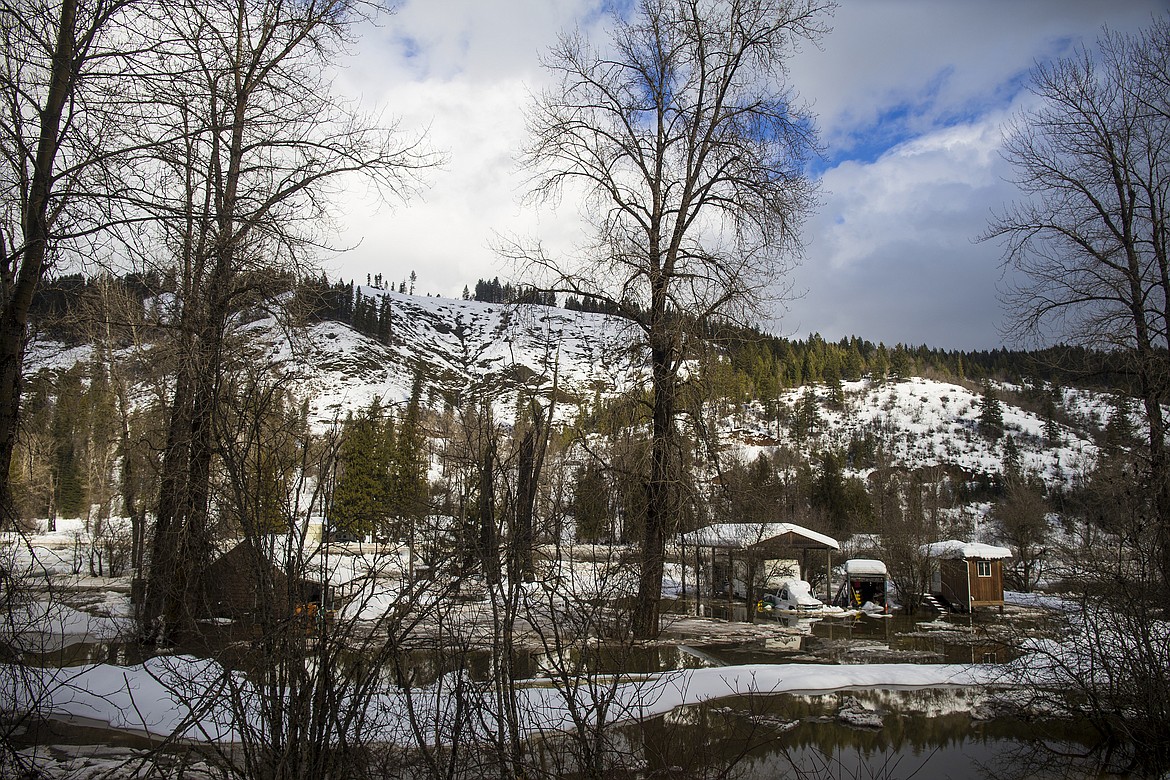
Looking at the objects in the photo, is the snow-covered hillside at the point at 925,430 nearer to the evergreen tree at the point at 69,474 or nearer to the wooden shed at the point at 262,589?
the evergreen tree at the point at 69,474

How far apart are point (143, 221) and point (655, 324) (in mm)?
8798

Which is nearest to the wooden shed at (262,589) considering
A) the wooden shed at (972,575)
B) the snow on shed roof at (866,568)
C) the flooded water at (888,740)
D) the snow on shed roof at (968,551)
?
the flooded water at (888,740)

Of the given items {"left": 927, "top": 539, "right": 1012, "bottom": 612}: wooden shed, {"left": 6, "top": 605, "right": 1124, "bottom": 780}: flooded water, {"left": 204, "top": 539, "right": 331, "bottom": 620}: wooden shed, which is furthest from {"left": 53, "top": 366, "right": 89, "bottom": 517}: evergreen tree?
{"left": 204, "top": 539, "right": 331, "bottom": 620}: wooden shed

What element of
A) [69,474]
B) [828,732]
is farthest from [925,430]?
[828,732]

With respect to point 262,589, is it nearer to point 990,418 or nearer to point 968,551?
point 968,551

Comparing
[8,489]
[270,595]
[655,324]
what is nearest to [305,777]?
[270,595]

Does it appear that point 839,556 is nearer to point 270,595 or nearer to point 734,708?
point 734,708

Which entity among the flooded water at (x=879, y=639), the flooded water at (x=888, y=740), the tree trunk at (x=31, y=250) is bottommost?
the flooded water at (x=879, y=639)

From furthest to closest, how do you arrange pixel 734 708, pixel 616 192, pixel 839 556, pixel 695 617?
pixel 839 556
pixel 695 617
pixel 616 192
pixel 734 708

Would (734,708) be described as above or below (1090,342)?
below

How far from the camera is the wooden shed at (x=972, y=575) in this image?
91.4 feet

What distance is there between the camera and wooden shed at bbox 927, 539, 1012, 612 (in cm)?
2786

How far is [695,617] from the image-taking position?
882 inches

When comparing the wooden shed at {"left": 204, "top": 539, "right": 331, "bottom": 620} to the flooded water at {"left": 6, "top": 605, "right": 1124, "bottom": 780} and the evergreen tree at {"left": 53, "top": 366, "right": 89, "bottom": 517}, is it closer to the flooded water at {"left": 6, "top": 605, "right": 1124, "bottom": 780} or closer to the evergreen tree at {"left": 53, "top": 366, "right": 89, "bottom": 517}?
the flooded water at {"left": 6, "top": 605, "right": 1124, "bottom": 780}
